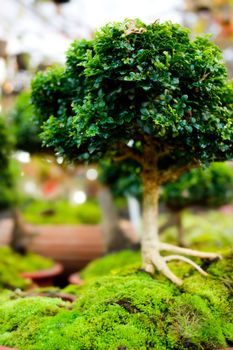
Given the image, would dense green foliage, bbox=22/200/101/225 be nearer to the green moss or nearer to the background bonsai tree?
the green moss

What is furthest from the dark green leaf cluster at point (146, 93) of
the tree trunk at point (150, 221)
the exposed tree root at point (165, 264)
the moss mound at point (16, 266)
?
the moss mound at point (16, 266)

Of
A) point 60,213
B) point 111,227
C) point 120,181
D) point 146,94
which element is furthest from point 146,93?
point 60,213

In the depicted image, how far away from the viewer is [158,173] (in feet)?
11.3

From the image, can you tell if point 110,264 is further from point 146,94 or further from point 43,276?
point 146,94

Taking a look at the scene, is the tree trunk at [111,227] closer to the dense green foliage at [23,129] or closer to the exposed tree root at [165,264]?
the dense green foliage at [23,129]

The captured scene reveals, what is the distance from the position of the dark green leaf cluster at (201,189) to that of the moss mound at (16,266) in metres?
2.05

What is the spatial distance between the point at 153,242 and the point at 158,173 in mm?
573

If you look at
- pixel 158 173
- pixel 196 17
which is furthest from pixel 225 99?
pixel 196 17

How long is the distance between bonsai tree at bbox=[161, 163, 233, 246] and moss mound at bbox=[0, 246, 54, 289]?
205 centimetres

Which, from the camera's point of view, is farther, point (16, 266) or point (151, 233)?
point (16, 266)

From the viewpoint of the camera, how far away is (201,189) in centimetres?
553

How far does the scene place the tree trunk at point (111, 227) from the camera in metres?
6.66

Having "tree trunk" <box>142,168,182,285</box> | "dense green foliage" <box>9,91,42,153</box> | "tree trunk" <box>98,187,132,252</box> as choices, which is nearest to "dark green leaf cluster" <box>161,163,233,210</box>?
"tree trunk" <box>98,187,132,252</box>

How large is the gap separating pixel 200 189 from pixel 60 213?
4.73 metres
